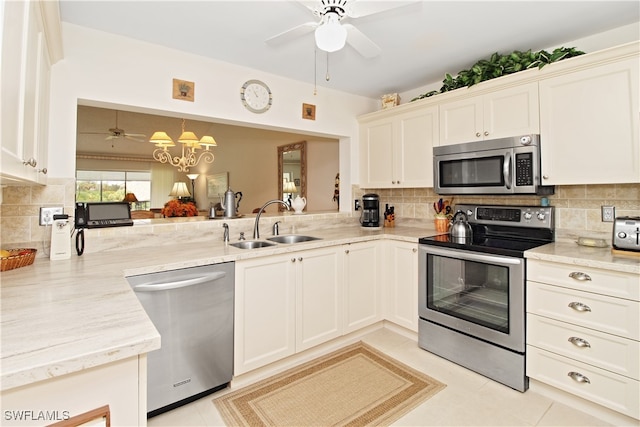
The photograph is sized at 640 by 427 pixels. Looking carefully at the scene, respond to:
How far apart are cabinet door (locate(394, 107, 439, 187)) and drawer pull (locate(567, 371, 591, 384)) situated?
5.35 feet

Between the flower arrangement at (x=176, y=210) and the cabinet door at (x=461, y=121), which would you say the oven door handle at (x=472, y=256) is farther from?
the flower arrangement at (x=176, y=210)

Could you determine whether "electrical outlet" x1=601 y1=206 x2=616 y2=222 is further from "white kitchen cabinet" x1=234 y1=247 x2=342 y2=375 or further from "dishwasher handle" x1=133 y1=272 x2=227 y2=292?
"dishwasher handle" x1=133 y1=272 x2=227 y2=292

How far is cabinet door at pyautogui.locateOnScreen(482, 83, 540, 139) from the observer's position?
221 cm

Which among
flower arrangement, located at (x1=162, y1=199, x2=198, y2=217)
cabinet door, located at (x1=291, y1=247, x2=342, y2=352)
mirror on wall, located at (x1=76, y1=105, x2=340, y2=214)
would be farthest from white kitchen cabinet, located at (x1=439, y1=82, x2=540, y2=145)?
flower arrangement, located at (x1=162, y1=199, x2=198, y2=217)

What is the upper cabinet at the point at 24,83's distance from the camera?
945 mm

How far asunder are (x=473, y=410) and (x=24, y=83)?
2.63 m

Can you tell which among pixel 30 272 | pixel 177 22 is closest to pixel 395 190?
pixel 177 22

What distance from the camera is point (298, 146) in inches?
190

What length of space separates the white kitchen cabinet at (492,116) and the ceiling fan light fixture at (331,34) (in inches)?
59.1

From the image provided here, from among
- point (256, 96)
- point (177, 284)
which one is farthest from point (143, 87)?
point (177, 284)

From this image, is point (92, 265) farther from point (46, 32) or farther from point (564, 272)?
point (564, 272)

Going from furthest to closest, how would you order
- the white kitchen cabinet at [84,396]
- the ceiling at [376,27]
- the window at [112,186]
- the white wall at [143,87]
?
the window at [112,186] → the white wall at [143,87] → the ceiling at [376,27] → the white kitchen cabinet at [84,396]

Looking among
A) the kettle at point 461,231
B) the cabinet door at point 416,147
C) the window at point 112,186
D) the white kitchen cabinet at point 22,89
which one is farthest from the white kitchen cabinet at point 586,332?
the window at point 112,186

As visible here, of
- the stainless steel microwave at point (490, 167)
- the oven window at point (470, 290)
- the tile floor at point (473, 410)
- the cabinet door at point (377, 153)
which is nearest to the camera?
the tile floor at point (473, 410)
